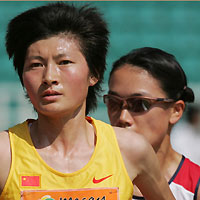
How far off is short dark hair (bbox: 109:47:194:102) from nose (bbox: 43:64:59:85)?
4.15 feet

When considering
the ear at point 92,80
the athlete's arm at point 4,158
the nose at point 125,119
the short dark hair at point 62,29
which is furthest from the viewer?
the nose at point 125,119

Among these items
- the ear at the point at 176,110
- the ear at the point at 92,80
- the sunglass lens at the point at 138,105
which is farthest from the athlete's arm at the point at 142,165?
the ear at the point at 176,110

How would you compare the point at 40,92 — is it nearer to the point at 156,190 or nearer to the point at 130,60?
the point at 156,190

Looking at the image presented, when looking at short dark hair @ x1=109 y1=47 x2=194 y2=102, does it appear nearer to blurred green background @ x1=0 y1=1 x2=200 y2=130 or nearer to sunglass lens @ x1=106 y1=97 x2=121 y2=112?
sunglass lens @ x1=106 y1=97 x2=121 y2=112

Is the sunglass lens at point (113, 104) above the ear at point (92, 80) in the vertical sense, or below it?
below

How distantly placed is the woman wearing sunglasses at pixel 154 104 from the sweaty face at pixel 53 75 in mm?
979

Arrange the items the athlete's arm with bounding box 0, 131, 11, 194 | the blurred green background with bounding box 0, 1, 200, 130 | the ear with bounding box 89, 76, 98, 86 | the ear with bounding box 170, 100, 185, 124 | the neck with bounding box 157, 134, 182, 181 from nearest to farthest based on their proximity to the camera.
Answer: the athlete's arm with bounding box 0, 131, 11, 194
the ear with bounding box 89, 76, 98, 86
the neck with bounding box 157, 134, 182, 181
the ear with bounding box 170, 100, 185, 124
the blurred green background with bounding box 0, 1, 200, 130

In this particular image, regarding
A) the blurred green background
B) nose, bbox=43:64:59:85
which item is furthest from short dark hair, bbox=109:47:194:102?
the blurred green background

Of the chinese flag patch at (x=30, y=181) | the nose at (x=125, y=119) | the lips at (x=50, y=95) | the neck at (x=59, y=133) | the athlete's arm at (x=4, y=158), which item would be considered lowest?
the chinese flag patch at (x=30, y=181)

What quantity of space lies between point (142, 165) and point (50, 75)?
0.74 m

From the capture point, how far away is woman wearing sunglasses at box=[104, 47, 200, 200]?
3.52 m

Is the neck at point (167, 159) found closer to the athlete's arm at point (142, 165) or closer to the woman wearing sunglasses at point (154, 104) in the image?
the woman wearing sunglasses at point (154, 104)

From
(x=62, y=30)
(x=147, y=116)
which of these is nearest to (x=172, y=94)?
(x=147, y=116)

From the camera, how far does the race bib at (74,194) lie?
96.1 inches
